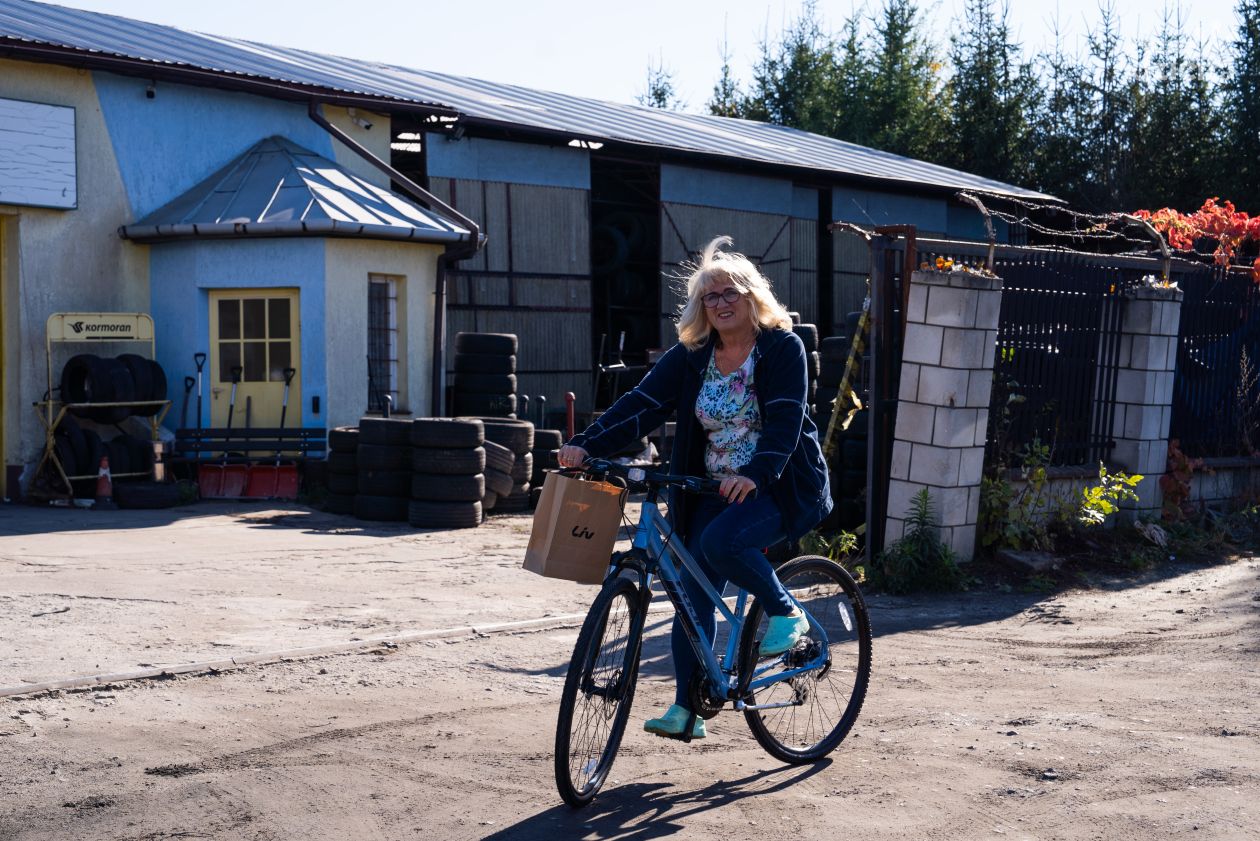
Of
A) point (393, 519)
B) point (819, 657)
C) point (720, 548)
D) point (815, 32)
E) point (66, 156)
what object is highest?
point (815, 32)

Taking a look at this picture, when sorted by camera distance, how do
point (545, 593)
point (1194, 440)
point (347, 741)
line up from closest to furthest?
1. point (347, 741)
2. point (545, 593)
3. point (1194, 440)

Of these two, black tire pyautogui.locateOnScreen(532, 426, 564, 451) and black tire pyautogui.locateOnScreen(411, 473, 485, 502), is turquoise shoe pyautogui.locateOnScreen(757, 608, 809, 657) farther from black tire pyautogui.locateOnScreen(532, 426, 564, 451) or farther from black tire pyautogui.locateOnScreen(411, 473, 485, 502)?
black tire pyautogui.locateOnScreen(532, 426, 564, 451)

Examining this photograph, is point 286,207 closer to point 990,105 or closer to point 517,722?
point 517,722

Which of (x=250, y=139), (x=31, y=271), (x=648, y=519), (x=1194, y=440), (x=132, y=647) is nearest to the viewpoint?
(x=648, y=519)

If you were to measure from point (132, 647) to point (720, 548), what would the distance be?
3534 mm

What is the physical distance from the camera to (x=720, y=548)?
4957 mm

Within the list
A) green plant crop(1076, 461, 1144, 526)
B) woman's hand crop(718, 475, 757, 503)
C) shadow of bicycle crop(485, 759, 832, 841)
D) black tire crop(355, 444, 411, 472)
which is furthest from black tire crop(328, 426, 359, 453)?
woman's hand crop(718, 475, 757, 503)

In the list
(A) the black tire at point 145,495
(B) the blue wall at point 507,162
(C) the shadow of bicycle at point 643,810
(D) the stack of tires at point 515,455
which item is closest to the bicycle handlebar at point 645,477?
(C) the shadow of bicycle at point 643,810

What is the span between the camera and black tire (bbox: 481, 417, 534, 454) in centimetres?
1360

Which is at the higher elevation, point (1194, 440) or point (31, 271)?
point (31, 271)

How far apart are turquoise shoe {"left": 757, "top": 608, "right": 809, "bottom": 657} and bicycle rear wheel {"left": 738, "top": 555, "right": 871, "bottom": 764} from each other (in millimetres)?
65

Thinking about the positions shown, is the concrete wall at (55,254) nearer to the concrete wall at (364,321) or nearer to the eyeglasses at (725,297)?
the concrete wall at (364,321)

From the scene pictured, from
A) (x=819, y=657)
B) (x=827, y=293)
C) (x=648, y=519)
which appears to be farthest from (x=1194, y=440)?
(x=827, y=293)

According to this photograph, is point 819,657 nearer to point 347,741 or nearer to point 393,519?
point 347,741
